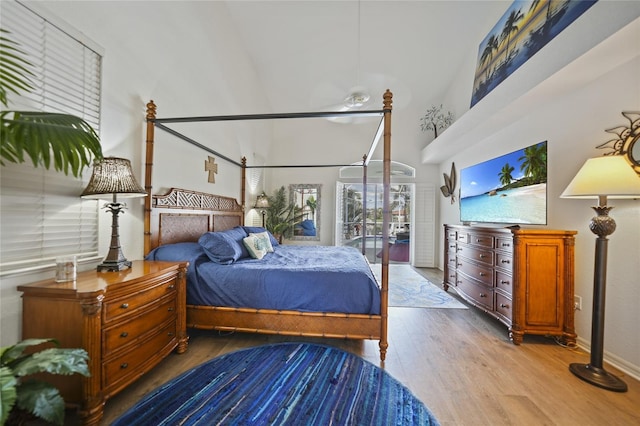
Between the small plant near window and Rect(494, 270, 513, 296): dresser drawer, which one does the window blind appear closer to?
Rect(494, 270, 513, 296): dresser drawer

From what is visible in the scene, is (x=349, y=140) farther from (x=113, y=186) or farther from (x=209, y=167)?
(x=113, y=186)

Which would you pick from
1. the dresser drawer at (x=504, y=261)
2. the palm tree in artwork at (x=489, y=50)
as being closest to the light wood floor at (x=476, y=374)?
the dresser drawer at (x=504, y=261)

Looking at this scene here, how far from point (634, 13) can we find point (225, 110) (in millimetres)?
3950

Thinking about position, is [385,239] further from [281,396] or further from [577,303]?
[577,303]

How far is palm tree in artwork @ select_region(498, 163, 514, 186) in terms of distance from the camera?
3.07 meters

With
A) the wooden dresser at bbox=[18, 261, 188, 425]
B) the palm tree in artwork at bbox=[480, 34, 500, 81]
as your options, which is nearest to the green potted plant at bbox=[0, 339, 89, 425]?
the wooden dresser at bbox=[18, 261, 188, 425]

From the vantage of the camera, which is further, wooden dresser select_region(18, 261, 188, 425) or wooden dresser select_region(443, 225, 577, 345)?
wooden dresser select_region(443, 225, 577, 345)

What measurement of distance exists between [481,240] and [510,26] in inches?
116

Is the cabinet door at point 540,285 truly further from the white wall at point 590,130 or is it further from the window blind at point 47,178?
the window blind at point 47,178

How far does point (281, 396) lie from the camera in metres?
1.54

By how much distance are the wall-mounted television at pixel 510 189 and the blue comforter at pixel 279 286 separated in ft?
7.12

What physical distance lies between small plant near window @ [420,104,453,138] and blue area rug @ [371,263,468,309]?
3122 millimetres

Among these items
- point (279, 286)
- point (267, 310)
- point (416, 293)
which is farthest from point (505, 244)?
point (267, 310)

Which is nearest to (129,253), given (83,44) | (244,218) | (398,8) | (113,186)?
(113,186)
